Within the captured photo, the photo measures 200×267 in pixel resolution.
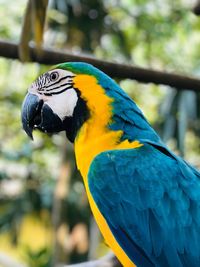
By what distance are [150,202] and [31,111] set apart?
34 centimetres

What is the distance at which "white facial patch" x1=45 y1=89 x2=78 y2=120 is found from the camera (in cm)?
126

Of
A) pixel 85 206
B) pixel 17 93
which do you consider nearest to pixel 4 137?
pixel 17 93

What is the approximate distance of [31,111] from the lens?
→ 49.8 inches

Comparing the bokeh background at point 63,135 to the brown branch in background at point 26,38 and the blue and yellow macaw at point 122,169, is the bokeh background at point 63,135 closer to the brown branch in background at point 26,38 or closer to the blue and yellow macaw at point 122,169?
the brown branch in background at point 26,38

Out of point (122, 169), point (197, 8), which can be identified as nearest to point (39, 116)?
point (122, 169)

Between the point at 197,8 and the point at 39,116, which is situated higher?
the point at 197,8

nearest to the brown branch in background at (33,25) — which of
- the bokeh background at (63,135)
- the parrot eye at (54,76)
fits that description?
the parrot eye at (54,76)

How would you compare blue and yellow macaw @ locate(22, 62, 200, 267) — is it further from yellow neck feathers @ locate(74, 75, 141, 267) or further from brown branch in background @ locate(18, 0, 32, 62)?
brown branch in background @ locate(18, 0, 32, 62)

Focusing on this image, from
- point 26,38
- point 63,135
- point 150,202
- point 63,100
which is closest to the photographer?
point 150,202

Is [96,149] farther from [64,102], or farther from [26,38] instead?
[26,38]

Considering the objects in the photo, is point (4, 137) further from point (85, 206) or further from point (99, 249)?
point (99, 249)

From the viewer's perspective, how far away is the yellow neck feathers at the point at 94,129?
124 centimetres

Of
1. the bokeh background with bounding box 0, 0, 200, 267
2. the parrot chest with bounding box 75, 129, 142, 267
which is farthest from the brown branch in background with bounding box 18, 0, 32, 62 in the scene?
the bokeh background with bounding box 0, 0, 200, 267

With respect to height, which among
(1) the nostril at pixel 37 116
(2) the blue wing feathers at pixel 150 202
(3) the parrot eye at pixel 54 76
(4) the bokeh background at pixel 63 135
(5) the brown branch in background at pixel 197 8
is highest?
(5) the brown branch in background at pixel 197 8
